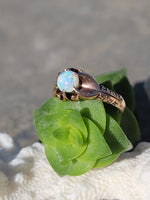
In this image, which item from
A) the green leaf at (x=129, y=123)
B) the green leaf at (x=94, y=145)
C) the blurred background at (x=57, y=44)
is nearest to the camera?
the green leaf at (x=94, y=145)

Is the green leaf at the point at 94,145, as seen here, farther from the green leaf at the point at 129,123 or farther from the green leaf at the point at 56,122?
the green leaf at the point at 129,123

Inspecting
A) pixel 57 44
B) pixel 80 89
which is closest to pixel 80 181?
pixel 80 89

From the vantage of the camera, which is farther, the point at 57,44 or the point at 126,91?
the point at 57,44

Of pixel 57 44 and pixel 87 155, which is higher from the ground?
pixel 57 44

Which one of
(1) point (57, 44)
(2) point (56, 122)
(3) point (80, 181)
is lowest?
(3) point (80, 181)

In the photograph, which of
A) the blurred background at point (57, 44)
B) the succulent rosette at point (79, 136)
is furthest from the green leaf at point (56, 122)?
the blurred background at point (57, 44)

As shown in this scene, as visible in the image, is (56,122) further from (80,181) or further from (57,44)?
(57,44)
